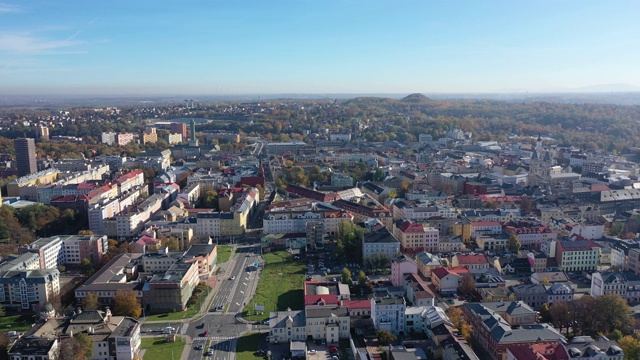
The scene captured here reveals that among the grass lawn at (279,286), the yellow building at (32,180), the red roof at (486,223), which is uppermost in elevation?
the yellow building at (32,180)

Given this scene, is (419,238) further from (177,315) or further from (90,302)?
Answer: (90,302)

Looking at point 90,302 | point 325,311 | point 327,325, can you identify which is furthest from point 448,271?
point 90,302

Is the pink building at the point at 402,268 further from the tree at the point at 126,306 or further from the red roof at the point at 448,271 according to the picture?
the tree at the point at 126,306

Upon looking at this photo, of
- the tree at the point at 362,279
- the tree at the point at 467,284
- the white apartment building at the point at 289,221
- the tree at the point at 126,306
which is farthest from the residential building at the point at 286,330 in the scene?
the white apartment building at the point at 289,221

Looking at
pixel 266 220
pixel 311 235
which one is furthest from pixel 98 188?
pixel 311 235

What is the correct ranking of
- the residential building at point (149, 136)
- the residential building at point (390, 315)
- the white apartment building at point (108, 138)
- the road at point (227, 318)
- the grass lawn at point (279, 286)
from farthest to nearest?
the residential building at point (149, 136)
the white apartment building at point (108, 138)
the grass lawn at point (279, 286)
the residential building at point (390, 315)
the road at point (227, 318)

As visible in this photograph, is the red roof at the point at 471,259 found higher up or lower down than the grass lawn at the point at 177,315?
higher up
